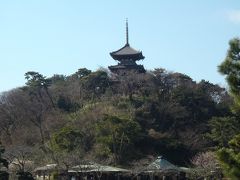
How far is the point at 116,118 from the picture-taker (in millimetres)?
35312

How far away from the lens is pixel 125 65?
56.4 metres

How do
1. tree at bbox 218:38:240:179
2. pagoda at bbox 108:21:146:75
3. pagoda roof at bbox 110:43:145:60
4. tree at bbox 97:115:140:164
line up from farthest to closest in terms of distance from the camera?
1. pagoda roof at bbox 110:43:145:60
2. pagoda at bbox 108:21:146:75
3. tree at bbox 97:115:140:164
4. tree at bbox 218:38:240:179

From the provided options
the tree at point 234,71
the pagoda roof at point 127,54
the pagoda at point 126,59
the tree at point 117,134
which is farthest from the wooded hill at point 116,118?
the tree at point 234,71

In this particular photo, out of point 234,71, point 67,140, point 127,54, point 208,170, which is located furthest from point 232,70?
point 127,54

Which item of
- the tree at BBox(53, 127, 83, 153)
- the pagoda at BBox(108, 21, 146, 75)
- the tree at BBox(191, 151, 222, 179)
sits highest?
the pagoda at BBox(108, 21, 146, 75)

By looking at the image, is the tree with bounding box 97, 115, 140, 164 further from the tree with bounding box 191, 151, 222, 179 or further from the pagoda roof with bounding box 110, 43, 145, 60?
the pagoda roof with bounding box 110, 43, 145, 60

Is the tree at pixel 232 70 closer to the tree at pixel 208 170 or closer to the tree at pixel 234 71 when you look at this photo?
the tree at pixel 234 71

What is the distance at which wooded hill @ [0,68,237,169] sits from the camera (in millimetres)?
35562

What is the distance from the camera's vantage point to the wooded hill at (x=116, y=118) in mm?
35562

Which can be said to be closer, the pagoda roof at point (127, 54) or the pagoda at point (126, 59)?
the pagoda at point (126, 59)

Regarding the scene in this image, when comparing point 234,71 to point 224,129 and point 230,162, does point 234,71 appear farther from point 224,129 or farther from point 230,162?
point 224,129

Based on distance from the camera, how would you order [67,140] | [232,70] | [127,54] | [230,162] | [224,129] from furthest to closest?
[127,54] < [224,129] < [67,140] < [232,70] < [230,162]

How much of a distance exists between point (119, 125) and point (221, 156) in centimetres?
2305

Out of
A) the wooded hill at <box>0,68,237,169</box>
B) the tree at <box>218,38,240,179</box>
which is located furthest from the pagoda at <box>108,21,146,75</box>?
the tree at <box>218,38,240,179</box>
